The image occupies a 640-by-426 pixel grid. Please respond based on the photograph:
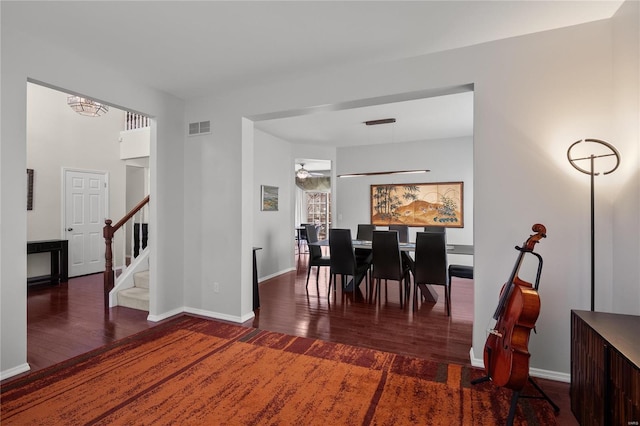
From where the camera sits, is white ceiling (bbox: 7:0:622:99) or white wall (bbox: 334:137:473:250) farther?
white wall (bbox: 334:137:473:250)

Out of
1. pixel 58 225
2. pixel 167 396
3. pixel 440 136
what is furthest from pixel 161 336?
pixel 440 136

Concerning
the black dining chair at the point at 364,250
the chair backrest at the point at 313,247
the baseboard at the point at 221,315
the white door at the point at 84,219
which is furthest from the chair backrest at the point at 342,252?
the white door at the point at 84,219

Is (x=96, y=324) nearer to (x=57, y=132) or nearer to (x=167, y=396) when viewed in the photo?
(x=167, y=396)

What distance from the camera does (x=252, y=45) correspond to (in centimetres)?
259

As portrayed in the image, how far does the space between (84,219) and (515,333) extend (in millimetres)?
6947

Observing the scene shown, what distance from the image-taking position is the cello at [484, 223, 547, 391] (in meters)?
1.67

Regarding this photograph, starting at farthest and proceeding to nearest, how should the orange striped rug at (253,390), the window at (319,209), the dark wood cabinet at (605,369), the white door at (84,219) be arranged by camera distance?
the window at (319,209)
the white door at (84,219)
the orange striped rug at (253,390)
the dark wood cabinet at (605,369)

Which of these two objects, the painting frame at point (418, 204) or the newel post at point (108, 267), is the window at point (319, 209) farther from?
the newel post at point (108, 267)

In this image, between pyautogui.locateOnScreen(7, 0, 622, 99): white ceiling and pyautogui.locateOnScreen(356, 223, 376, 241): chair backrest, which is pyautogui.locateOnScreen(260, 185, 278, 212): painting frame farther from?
pyautogui.locateOnScreen(7, 0, 622, 99): white ceiling

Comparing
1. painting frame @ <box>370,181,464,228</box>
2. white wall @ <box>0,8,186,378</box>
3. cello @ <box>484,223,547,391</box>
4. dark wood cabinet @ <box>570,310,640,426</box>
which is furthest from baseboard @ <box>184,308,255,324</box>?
painting frame @ <box>370,181,464,228</box>

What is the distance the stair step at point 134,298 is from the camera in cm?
386

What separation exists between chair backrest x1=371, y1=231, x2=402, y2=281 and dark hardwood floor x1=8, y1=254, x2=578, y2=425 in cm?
41

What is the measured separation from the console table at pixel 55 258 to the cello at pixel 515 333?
623 cm

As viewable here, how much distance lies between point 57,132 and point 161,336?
4.71m
